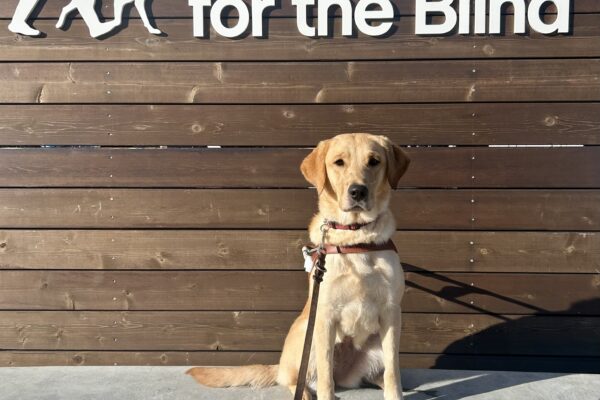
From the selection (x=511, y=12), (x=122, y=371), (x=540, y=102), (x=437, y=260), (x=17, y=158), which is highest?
(x=511, y=12)

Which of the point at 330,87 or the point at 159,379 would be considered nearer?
the point at 159,379

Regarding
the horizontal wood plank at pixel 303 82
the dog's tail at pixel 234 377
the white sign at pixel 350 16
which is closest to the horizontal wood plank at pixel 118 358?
the dog's tail at pixel 234 377

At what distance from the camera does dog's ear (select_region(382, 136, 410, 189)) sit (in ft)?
8.39

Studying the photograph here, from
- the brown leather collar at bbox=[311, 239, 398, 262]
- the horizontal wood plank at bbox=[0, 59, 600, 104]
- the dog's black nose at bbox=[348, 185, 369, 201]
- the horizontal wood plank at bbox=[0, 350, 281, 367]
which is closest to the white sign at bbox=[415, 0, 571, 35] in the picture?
the horizontal wood plank at bbox=[0, 59, 600, 104]

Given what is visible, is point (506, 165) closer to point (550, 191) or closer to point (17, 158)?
point (550, 191)

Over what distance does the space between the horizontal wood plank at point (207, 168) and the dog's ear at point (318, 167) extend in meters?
0.63

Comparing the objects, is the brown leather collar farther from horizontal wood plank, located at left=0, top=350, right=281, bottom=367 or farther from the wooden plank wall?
horizontal wood plank, located at left=0, top=350, right=281, bottom=367

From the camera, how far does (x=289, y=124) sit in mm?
3240

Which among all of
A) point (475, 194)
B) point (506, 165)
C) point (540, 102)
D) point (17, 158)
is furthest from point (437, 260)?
point (17, 158)

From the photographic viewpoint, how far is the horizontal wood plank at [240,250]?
3.20m

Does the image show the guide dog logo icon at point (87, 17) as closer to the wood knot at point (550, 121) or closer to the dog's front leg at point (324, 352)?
the dog's front leg at point (324, 352)

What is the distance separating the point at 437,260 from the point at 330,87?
1181 mm

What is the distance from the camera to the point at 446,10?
3.15 meters

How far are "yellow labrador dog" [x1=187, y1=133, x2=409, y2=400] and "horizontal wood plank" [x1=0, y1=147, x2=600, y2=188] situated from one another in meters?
0.64
